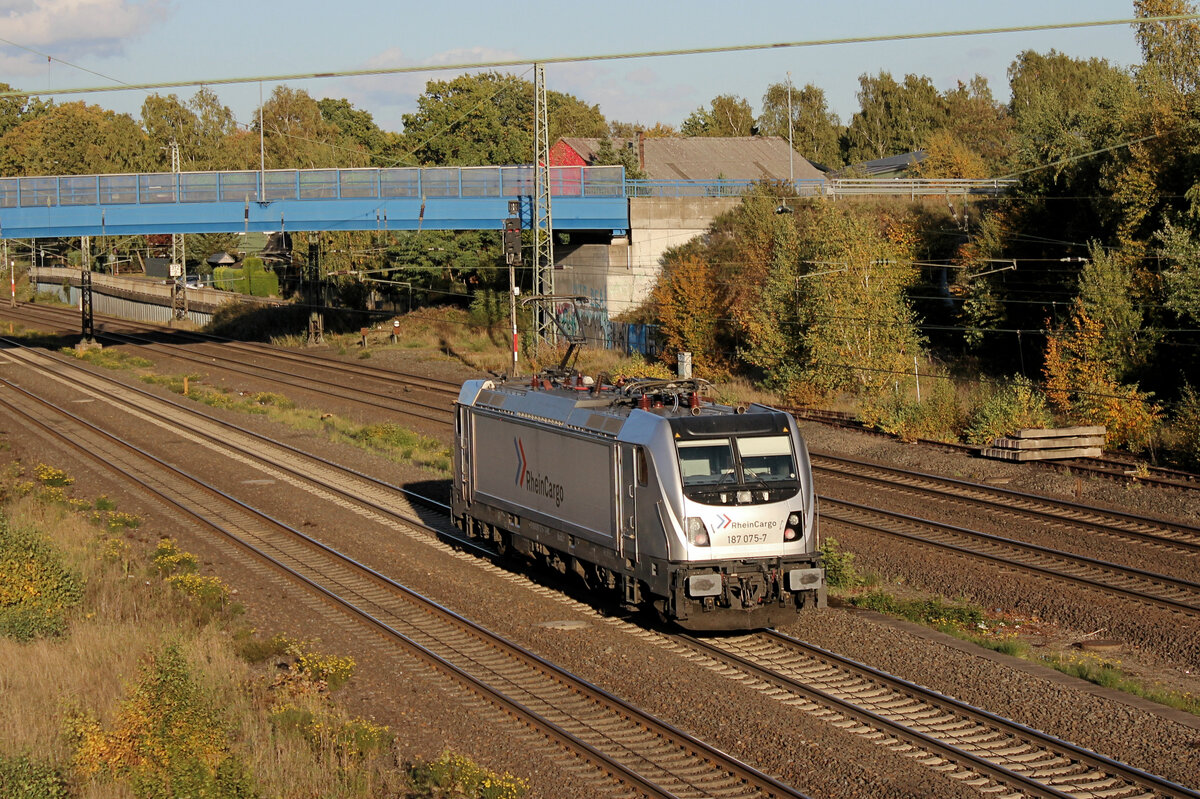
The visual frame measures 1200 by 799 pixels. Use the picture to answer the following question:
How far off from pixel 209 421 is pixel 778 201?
83.8ft

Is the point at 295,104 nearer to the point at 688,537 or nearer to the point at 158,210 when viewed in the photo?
the point at 158,210

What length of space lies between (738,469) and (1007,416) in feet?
58.7

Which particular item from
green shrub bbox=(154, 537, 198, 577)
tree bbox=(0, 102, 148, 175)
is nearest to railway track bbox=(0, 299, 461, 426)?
green shrub bbox=(154, 537, 198, 577)

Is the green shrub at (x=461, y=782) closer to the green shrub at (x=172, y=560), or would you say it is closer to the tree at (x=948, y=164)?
the green shrub at (x=172, y=560)

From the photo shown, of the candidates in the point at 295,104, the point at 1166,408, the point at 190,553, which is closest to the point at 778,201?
the point at 1166,408

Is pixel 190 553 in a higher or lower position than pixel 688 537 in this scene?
lower

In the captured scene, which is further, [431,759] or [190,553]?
[190,553]

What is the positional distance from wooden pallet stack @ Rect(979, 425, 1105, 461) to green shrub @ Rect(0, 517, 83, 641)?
2073 cm

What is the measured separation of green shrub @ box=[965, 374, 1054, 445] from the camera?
96.9 feet

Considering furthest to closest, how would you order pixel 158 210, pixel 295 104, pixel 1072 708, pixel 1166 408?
pixel 295 104 → pixel 158 210 → pixel 1166 408 → pixel 1072 708

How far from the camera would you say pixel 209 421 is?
3709 centimetres

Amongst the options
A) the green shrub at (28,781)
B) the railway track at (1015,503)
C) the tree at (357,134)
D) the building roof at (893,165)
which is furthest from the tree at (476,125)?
the green shrub at (28,781)

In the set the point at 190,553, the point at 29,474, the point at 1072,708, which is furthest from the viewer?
the point at 29,474

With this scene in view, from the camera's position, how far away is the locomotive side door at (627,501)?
14484 millimetres
